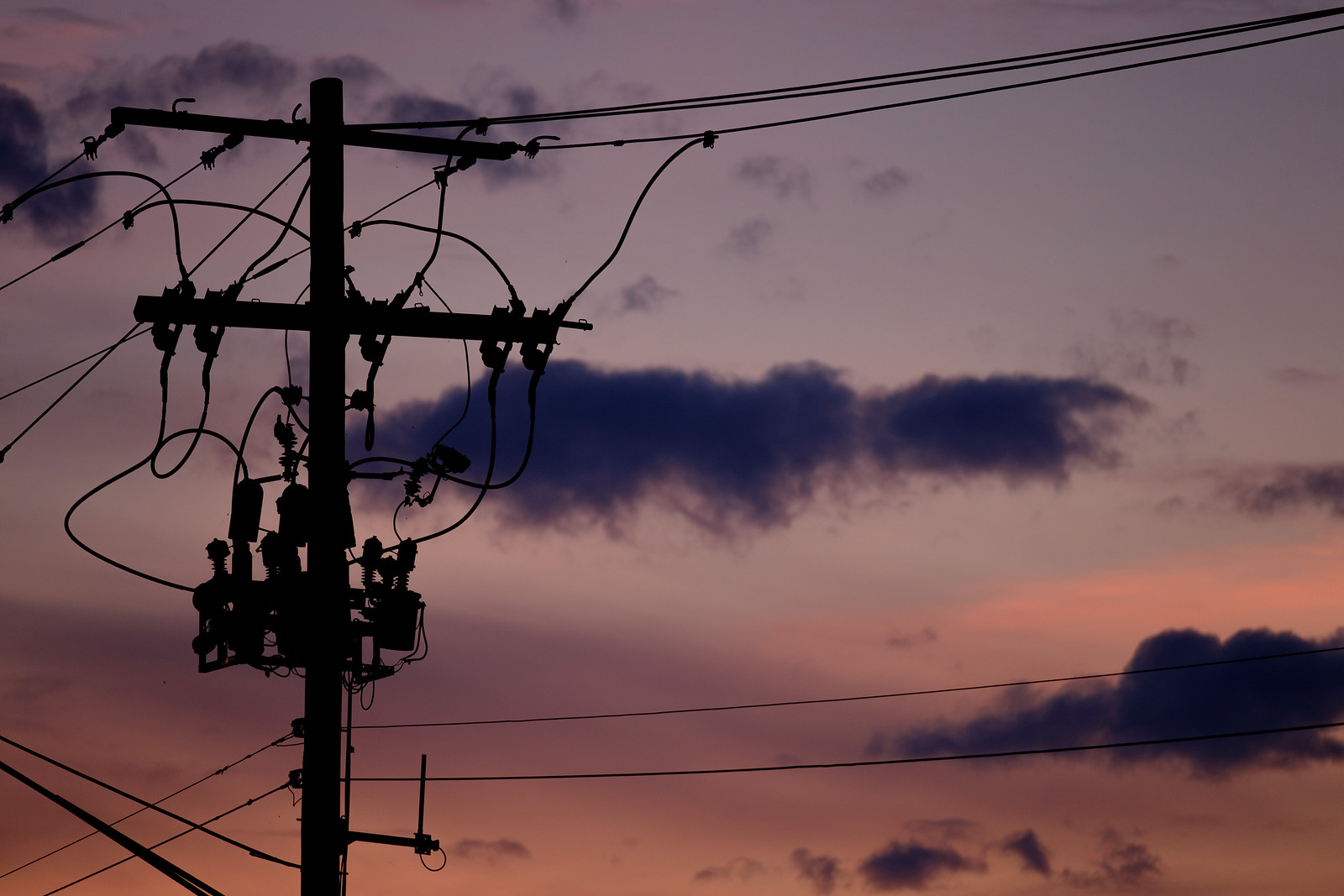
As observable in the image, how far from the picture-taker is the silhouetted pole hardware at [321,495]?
1570cm

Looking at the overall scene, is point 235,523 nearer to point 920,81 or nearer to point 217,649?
point 217,649

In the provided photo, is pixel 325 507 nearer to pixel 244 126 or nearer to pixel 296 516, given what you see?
pixel 296 516

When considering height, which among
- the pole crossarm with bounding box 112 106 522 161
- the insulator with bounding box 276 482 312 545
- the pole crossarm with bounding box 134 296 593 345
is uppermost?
the pole crossarm with bounding box 112 106 522 161

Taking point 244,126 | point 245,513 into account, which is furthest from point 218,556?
point 244,126

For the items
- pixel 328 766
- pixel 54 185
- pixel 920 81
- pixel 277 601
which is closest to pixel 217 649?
pixel 277 601

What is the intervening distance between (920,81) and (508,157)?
13.8 ft

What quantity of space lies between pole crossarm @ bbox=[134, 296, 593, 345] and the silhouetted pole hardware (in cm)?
1

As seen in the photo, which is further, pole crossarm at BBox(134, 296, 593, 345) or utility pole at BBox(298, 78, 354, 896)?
pole crossarm at BBox(134, 296, 593, 345)

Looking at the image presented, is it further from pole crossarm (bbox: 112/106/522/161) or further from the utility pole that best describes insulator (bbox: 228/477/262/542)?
pole crossarm (bbox: 112/106/522/161)

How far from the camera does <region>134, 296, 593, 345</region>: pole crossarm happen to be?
1616 centimetres

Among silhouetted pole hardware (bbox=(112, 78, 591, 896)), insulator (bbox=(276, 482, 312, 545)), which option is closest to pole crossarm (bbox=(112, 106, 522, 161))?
silhouetted pole hardware (bbox=(112, 78, 591, 896))

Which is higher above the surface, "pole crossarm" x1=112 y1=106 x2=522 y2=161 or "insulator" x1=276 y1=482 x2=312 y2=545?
"pole crossarm" x1=112 y1=106 x2=522 y2=161

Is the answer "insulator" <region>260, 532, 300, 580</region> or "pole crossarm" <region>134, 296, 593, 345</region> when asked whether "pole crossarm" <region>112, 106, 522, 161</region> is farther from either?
"insulator" <region>260, 532, 300, 580</region>

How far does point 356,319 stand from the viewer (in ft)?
53.2
